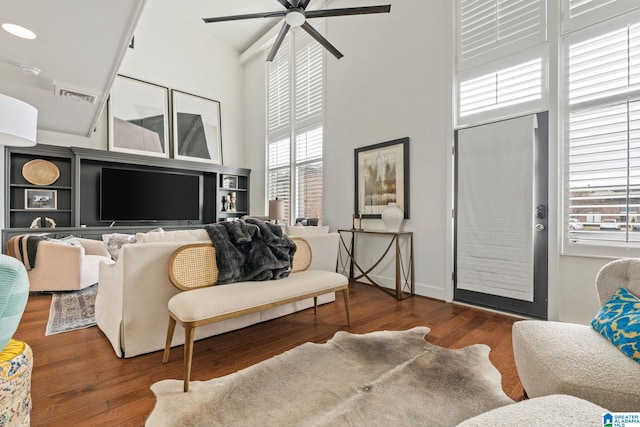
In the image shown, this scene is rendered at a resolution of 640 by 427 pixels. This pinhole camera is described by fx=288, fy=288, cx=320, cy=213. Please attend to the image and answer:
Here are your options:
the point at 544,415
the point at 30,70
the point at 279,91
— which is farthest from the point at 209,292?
the point at 279,91

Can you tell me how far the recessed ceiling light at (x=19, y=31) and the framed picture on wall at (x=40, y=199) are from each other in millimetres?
3639

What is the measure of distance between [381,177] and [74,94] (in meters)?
3.84

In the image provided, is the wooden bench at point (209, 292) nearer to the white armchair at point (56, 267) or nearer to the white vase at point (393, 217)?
the white vase at point (393, 217)

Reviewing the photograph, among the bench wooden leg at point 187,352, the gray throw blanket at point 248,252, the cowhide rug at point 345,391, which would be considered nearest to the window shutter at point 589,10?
the cowhide rug at point 345,391

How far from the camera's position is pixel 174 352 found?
205cm

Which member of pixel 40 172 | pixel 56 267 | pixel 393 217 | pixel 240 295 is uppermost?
pixel 40 172

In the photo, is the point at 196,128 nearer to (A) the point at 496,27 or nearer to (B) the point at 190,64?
(B) the point at 190,64

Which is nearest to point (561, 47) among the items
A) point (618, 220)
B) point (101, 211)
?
point (618, 220)

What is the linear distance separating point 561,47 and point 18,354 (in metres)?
4.17

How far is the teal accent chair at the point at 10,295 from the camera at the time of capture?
0.99m

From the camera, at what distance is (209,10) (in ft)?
18.4

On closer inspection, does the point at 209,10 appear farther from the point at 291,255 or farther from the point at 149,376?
the point at 149,376

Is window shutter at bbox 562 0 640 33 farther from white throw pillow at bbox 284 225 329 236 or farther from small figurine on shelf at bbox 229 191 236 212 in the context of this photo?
small figurine on shelf at bbox 229 191 236 212

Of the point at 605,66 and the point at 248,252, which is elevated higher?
the point at 605,66
